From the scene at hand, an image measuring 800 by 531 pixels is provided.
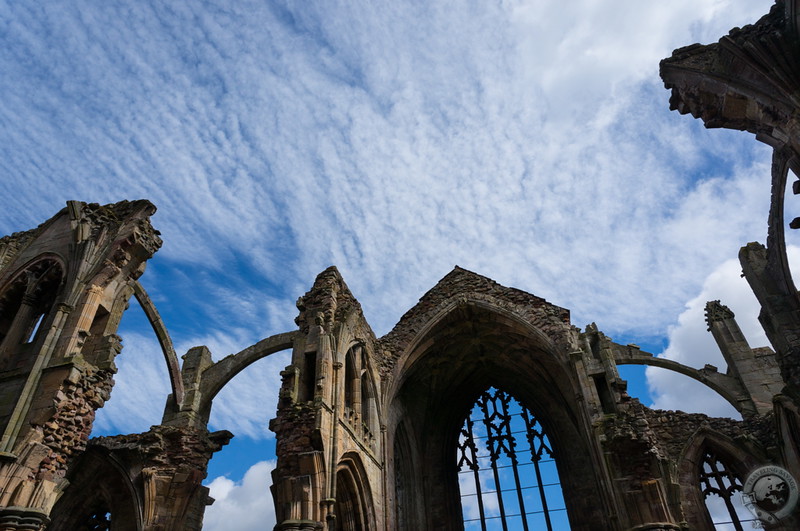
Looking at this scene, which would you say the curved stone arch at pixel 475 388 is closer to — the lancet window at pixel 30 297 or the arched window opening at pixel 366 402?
the arched window opening at pixel 366 402

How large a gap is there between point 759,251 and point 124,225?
13443 millimetres

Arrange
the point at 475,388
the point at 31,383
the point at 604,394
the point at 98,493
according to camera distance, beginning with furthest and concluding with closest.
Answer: the point at 475,388 → the point at 604,394 → the point at 98,493 → the point at 31,383

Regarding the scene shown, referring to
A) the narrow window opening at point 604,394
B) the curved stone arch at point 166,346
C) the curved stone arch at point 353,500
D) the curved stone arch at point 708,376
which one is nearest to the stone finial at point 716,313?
A: the curved stone arch at point 708,376

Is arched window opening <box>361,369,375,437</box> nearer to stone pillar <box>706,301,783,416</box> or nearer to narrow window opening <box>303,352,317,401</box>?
narrow window opening <box>303,352,317,401</box>

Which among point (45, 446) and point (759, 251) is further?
point (759, 251)

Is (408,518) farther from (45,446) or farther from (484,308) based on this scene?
(45,446)

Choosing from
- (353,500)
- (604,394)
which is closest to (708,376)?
(604,394)

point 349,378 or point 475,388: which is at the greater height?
point 475,388

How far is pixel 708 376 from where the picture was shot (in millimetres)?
14836

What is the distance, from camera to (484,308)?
14.4 m

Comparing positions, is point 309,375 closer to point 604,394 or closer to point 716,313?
point 604,394

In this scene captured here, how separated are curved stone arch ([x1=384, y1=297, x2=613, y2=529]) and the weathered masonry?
0.06m

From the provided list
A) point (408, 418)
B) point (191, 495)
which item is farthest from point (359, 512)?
point (408, 418)

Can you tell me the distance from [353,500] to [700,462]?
8.54 m
